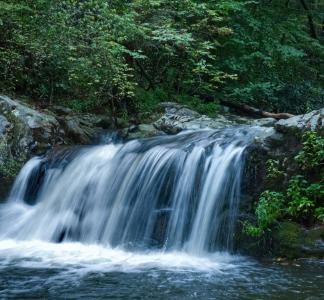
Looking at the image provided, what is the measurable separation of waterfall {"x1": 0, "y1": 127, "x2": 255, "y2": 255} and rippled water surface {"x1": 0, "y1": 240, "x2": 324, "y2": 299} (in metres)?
0.44

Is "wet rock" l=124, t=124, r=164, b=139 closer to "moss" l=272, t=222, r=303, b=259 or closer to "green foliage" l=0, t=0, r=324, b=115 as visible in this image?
"green foliage" l=0, t=0, r=324, b=115

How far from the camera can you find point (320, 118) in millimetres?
6797

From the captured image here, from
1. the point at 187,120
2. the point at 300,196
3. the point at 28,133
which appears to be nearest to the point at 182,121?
the point at 187,120

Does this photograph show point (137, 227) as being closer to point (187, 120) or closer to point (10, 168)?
point (10, 168)

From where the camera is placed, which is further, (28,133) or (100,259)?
(28,133)

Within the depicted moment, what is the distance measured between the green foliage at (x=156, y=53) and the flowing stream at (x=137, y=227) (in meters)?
2.50

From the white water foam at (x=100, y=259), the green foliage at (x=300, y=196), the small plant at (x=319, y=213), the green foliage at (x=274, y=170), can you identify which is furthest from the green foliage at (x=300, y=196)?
the white water foam at (x=100, y=259)

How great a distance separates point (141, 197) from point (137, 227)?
581 millimetres

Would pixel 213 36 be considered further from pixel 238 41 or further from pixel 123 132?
pixel 123 132

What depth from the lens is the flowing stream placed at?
15.4ft

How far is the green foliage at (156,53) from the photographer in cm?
1004

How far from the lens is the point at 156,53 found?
1358 cm

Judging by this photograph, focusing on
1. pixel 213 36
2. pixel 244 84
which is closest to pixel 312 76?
pixel 244 84

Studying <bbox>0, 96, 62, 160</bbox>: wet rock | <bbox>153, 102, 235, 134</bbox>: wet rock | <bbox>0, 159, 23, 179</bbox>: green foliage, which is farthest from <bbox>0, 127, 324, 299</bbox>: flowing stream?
<bbox>153, 102, 235, 134</bbox>: wet rock
